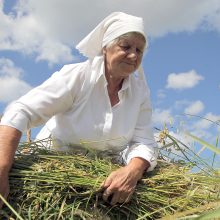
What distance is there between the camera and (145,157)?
2.67 m

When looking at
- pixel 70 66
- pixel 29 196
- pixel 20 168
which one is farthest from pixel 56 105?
pixel 29 196

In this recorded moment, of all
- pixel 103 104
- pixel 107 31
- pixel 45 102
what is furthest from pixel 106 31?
pixel 45 102

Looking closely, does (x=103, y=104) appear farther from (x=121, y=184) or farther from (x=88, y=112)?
(x=121, y=184)

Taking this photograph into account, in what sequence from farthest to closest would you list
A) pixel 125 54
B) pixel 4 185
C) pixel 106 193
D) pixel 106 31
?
pixel 106 31 < pixel 125 54 < pixel 106 193 < pixel 4 185

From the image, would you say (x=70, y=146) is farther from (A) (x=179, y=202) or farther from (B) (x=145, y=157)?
(A) (x=179, y=202)

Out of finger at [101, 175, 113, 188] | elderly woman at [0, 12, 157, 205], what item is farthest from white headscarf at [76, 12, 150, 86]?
finger at [101, 175, 113, 188]

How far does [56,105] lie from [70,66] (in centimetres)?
26

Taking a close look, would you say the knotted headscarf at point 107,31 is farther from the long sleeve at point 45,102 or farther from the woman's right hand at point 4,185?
the woman's right hand at point 4,185

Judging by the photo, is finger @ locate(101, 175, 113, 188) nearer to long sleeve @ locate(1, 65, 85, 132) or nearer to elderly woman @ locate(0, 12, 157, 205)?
elderly woman @ locate(0, 12, 157, 205)

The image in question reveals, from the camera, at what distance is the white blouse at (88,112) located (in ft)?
8.32

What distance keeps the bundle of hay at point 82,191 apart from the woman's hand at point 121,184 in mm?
36

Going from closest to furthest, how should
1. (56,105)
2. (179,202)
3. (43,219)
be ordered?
(43,219), (179,202), (56,105)

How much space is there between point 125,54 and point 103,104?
332 millimetres

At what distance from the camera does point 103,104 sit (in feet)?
9.27
